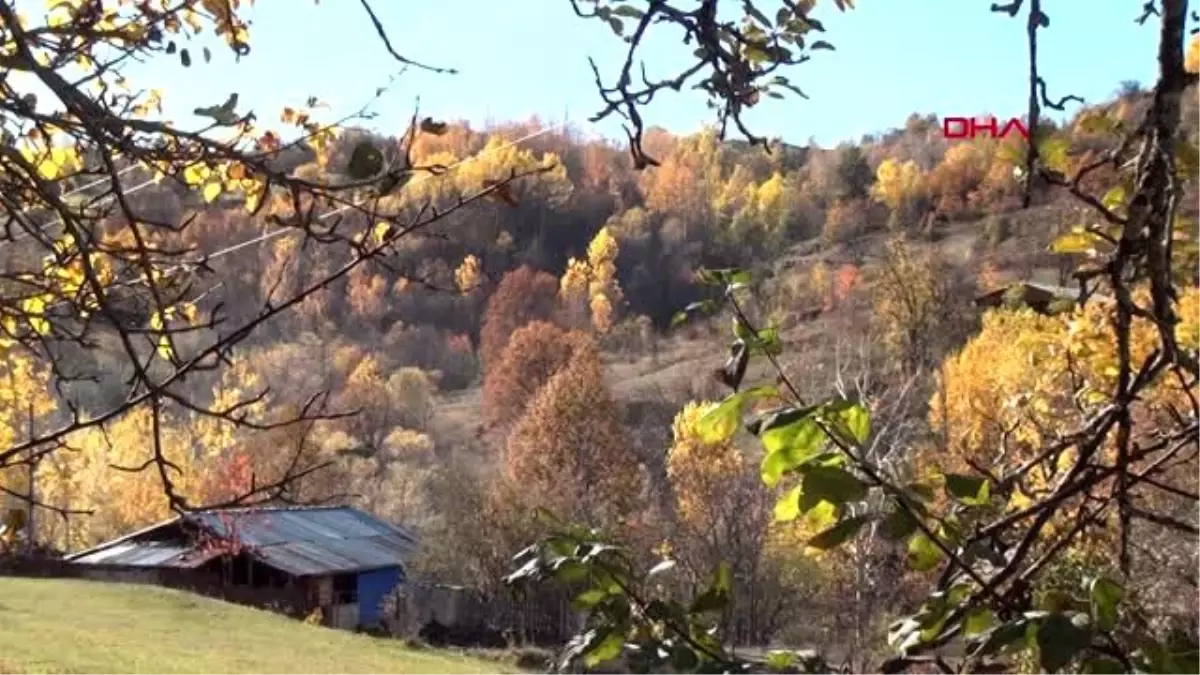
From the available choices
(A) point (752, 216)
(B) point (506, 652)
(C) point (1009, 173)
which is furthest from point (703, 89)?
(A) point (752, 216)

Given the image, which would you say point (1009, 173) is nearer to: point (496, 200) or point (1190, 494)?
point (1190, 494)

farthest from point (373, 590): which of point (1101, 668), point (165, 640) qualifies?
point (1101, 668)

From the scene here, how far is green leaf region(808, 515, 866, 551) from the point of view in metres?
0.92

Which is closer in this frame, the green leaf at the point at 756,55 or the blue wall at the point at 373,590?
the green leaf at the point at 756,55

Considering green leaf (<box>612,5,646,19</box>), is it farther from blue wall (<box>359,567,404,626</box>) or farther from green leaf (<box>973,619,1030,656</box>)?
blue wall (<box>359,567,404,626</box>)

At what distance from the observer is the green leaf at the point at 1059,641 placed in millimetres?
740

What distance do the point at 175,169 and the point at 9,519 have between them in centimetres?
64

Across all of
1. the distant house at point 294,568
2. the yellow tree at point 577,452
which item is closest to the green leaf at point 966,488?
the distant house at point 294,568

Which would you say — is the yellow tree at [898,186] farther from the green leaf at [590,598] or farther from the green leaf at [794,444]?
the green leaf at [794,444]

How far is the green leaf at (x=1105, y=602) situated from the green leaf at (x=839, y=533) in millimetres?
159

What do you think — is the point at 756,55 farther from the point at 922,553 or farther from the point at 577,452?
the point at 577,452

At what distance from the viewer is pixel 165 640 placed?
1792cm

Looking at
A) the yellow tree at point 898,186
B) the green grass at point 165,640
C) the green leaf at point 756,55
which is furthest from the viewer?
the yellow tree at point 898,186

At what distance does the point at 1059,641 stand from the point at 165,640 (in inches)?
732
